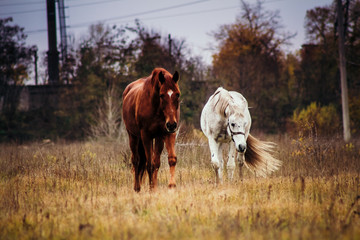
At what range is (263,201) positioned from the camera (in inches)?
205

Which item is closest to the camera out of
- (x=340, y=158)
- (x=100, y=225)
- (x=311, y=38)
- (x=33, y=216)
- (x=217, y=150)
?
(x=100, y=225)

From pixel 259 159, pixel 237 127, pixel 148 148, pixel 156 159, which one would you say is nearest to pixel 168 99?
pixel 148 148

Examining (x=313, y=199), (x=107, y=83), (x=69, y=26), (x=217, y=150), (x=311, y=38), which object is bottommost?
(x=313, y=199)

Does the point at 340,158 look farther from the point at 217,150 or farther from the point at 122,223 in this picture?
the point at 122,223

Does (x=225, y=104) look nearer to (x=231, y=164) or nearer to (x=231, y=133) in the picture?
(x=231, y=133)

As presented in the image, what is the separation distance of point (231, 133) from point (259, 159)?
172 cm

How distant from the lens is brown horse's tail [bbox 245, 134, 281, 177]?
Answer: 25.8 ft

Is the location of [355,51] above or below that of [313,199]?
above

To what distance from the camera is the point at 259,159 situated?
796cm

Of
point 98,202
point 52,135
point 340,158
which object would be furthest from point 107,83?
point 98,202

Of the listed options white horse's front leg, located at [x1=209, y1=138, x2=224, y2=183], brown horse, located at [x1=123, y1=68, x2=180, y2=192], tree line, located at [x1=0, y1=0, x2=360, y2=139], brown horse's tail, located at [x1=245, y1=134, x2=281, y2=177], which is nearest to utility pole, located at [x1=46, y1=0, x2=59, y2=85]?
tree line, located at [x1=0, y1=0, x2=360, y2=139]

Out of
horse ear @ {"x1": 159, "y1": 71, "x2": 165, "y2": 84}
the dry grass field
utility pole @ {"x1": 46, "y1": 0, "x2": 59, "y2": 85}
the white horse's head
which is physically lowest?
the dry grass field

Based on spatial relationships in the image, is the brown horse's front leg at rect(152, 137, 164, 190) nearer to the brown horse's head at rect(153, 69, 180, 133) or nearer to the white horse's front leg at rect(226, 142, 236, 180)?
the brown horse's head at rect(153, 69, 180, 133)

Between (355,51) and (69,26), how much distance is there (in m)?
26.6
